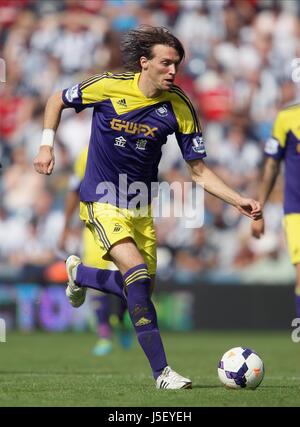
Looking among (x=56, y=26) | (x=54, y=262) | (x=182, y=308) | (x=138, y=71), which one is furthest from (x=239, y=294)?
(x=138, y=71)

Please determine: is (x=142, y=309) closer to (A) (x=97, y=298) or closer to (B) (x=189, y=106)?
(B) (x=189, y=106)

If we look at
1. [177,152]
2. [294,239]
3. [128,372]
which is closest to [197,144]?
[294,239]

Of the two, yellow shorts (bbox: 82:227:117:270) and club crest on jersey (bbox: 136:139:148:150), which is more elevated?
club crest on jersey (bbox: 136:139:148:150)

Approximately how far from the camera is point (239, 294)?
1548 cm

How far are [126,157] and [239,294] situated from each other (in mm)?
8428

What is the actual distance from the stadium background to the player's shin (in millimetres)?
8502

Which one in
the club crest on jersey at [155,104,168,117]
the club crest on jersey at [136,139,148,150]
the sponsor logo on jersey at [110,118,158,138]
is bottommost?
the club crest on jersey at [136,139,148,150]

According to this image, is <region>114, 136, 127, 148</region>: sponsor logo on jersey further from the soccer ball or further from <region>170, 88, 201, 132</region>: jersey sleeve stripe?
the soccer ball

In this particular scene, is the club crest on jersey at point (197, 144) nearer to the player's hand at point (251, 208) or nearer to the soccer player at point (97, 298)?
the player's hand at point (251, 208)

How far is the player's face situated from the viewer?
7.11m

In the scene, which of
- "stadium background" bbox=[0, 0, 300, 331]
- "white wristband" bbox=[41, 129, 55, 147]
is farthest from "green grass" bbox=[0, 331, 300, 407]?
"white wristband" bbox=[41, 129, 55, 147]
